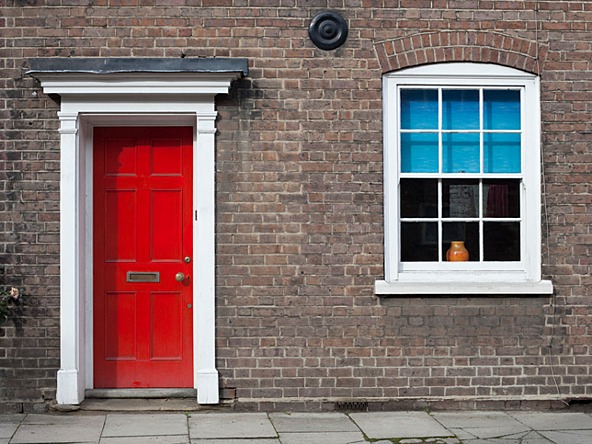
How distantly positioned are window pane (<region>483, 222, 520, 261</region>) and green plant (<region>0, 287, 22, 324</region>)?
419 cm

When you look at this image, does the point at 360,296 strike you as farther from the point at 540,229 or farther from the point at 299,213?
the point at 540,229

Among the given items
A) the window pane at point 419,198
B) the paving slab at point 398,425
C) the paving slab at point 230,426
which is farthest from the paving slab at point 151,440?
the window pane at point 419,198

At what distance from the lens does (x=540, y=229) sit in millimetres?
8250

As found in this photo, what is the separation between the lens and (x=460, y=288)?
8156 millimetres

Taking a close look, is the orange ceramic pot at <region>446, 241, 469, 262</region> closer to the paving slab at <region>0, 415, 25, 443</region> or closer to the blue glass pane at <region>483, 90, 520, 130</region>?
the blue glass pane at <region>483, 90, 520, 130</region>

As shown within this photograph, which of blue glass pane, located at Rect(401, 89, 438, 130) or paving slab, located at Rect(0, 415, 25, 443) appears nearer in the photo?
paving slab, located at Rect(0, 415, 25, 443)

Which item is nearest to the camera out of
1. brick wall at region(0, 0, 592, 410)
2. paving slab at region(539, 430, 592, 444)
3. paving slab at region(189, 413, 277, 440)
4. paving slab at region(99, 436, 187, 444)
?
paving slab at region(99, 436, 187, 444)

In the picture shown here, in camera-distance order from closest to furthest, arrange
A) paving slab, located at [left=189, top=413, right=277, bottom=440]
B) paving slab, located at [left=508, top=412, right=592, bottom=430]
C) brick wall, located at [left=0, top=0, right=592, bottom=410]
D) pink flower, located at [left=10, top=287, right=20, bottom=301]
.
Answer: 1. paving slab, located at [left=189, top=413, right=277, bottom=440]
2. paving slab, located at [left=508, top=412, right=592, bottom=430]
3. pink flower, located at [left=10, top=287, right=20, bottom=301]
4. brick wall, located at [left=0, top=0, right=592, bottom=410]

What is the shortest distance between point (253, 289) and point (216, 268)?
38cm

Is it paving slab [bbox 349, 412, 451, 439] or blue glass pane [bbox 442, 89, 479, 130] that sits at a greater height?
blue glass pane [bbox 442, 89, 479, 130]

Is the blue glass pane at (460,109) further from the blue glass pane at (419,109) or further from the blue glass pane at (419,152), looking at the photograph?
the blue glass pane at (419,152)

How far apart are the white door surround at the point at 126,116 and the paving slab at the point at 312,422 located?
0.67 m

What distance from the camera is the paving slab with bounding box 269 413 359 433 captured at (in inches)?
294

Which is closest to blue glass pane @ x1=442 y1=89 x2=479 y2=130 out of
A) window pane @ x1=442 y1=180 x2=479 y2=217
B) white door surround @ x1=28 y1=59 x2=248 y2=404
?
window pane @ x1=442 y1=180 x2=479 y2=217
